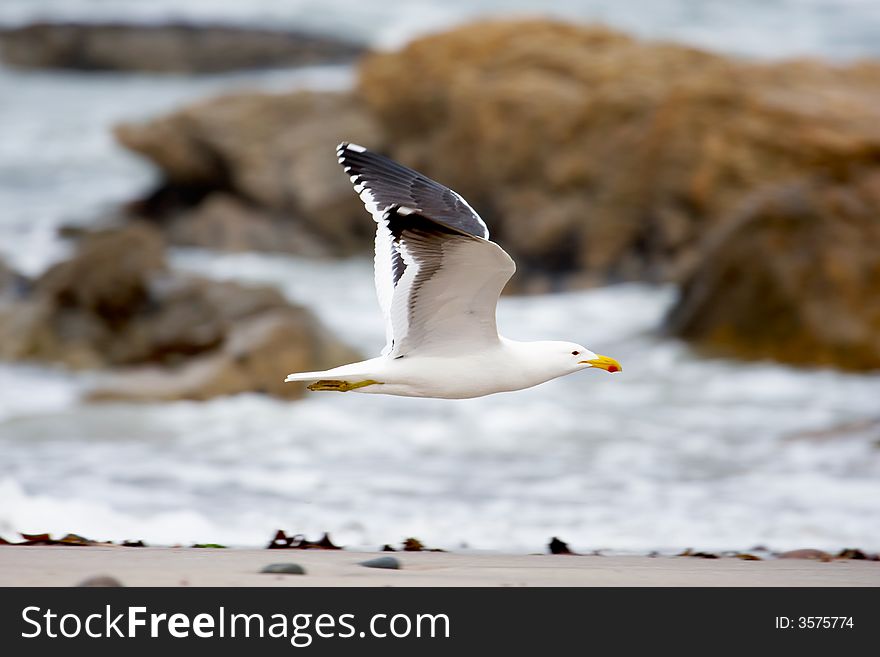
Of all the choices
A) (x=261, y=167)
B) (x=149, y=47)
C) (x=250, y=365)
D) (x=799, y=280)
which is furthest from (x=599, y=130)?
(x=149, y=47)

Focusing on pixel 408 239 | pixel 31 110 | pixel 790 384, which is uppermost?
pixel 31 110

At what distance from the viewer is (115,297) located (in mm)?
11375

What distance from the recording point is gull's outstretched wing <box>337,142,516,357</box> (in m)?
4.64

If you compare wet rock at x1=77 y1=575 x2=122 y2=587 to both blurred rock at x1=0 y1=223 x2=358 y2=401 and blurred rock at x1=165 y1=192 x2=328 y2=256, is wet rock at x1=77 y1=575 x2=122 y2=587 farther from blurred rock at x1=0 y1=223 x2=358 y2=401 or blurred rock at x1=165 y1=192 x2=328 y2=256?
blurred rock at x1=165 y1=192 x2=328 y2=256

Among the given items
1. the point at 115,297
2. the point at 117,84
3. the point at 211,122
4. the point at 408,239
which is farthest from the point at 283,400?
the point at 117,84

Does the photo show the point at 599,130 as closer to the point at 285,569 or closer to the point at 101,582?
the point at 285,569

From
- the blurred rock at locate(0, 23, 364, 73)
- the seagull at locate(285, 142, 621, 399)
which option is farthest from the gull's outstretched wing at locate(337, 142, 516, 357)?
the blurred rock at locate(0, 23, 364, 73)

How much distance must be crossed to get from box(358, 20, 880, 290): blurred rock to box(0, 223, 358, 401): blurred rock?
4.55 metres

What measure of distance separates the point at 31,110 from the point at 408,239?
2325cm

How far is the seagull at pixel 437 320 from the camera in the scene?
4.80 meters

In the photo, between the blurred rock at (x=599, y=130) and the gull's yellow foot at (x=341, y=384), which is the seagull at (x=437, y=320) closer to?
the gull's yellow foot at (x=341, y=384)

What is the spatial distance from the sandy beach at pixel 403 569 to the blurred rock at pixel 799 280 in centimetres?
598

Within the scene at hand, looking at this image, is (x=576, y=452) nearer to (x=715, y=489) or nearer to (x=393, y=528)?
(x=715, y=489)

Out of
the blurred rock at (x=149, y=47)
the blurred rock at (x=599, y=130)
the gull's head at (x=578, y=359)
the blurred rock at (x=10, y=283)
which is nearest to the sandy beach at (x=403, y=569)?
the gull's head at (x=578, y=359)
